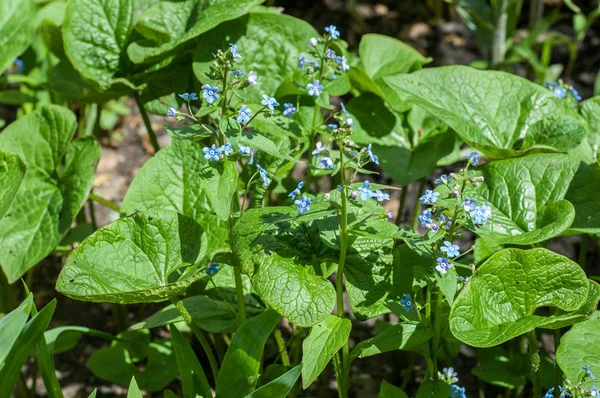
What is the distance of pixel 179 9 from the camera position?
292 cm

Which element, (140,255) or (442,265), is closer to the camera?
(442,265)

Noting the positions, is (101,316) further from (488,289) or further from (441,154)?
(488,289)

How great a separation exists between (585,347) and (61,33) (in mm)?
2379

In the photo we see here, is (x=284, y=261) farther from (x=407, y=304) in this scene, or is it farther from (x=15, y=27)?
(x=15, y=27)

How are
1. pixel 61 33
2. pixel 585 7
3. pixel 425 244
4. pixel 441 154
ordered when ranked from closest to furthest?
pixel 425 244 < pixel 441 154 < pixel 61 33 < pixel 585 7

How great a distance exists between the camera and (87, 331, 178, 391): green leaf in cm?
267

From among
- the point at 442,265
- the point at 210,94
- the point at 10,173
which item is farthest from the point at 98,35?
the point at 442,265

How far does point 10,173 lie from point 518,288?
1713 millimetres

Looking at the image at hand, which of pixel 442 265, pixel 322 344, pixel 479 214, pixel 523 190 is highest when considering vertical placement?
pixel 479 214

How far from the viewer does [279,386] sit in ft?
6.31

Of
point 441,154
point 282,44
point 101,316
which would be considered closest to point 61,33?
point 282,44

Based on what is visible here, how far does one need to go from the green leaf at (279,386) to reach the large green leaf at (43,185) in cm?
110

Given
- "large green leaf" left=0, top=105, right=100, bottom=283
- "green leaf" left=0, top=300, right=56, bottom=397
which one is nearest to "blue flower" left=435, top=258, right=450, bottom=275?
"green leaf" left=0, top=300, right=56, bottom=397

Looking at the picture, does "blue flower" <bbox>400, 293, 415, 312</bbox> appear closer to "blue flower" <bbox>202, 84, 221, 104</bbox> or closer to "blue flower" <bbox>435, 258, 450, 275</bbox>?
"blue flower" <bbox>435, 258, 450, 275</bbox>
